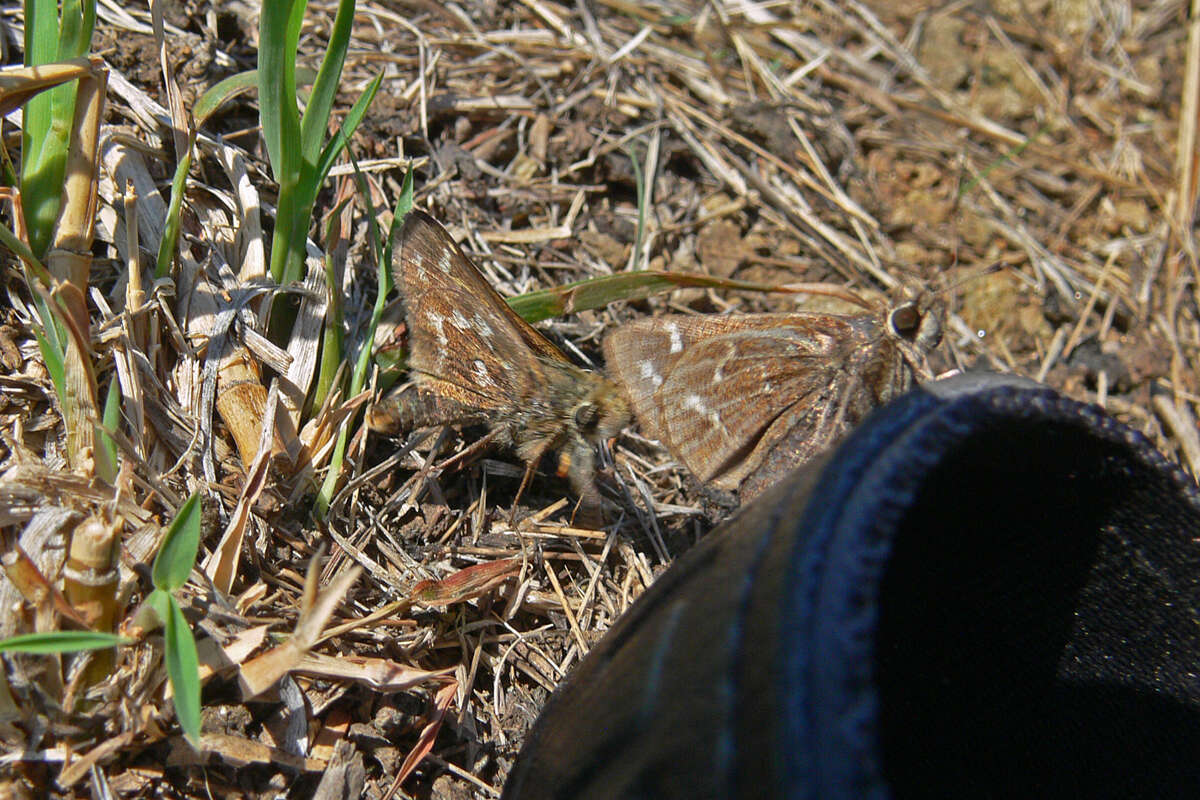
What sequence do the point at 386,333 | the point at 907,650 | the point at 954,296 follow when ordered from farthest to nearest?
the point at 954,296 < the point at 386,333 < the point at 907,650

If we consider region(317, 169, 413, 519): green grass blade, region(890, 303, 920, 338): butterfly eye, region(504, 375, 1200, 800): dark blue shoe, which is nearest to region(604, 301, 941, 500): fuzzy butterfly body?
region(890, 303, 920, 338): butterfly eye

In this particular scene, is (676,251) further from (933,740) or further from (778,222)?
(933,740)

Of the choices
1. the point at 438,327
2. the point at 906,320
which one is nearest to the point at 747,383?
the point at 906,320

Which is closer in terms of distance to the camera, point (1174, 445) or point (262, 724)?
point (262, 724)

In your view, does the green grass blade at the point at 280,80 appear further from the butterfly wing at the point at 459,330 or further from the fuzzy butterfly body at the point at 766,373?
the fuzzy butterfly body at the point at 766,373

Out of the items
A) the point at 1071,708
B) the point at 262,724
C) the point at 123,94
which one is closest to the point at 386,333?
the point at 123,94

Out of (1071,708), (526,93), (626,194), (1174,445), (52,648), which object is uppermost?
(526,93)

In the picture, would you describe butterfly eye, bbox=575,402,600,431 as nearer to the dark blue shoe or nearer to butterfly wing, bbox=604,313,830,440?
butterfly wing, bbox=604,313,830,440

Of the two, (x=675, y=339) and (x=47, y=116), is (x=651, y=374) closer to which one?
(x=675, y=339)
